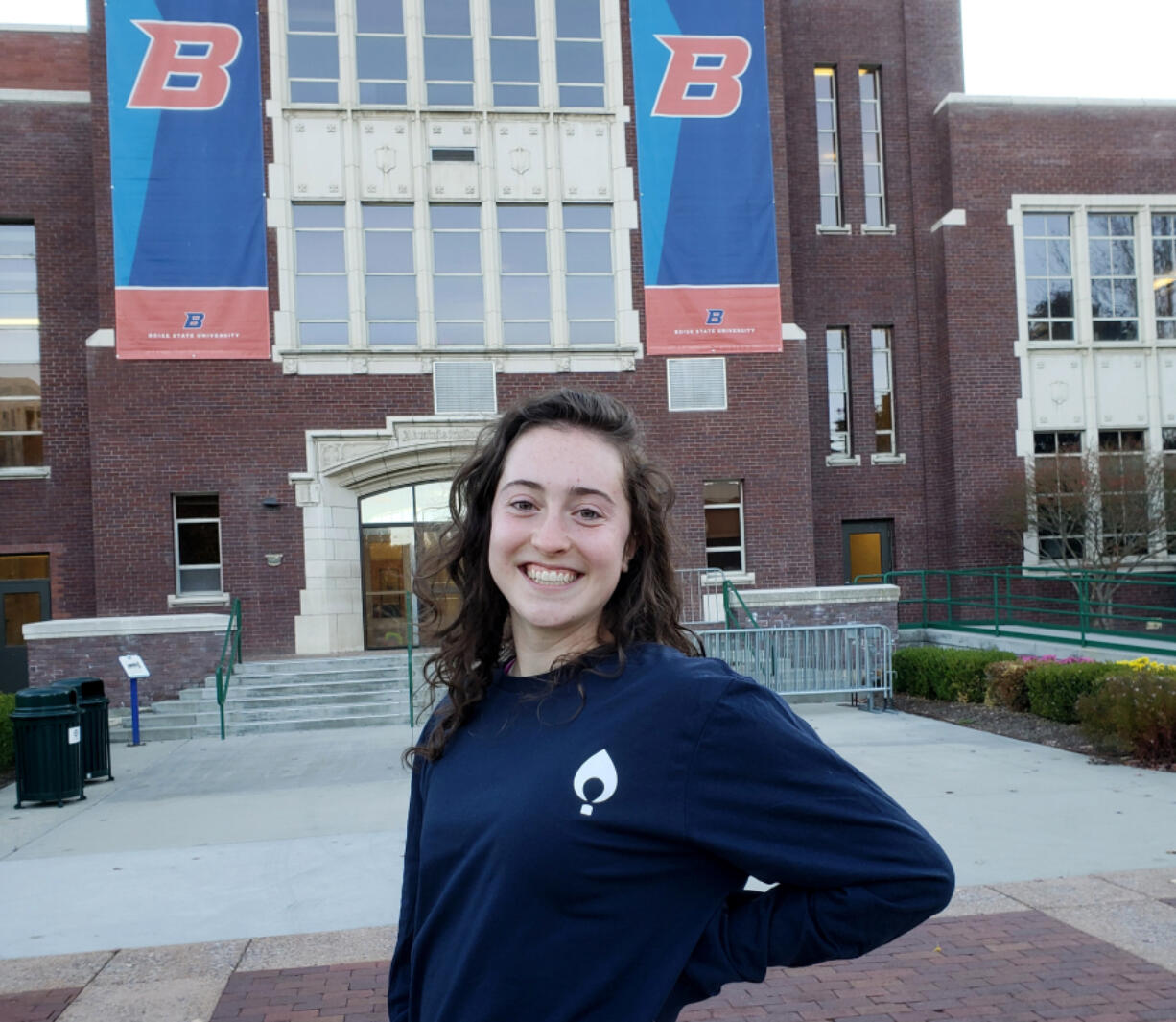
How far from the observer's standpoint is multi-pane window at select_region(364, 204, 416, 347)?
18.1 meters

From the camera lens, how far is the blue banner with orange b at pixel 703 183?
729 inches

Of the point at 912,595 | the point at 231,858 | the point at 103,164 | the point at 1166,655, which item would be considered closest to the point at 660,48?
the point at 103,164

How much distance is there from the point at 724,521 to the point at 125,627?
995 centimetres

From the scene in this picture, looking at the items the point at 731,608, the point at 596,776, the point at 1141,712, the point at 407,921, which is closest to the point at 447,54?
the point at 731,608

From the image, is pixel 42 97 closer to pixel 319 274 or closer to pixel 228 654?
pixel 319 274

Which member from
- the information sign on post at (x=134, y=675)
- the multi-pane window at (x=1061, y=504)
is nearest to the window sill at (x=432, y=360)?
the information sign on post at (x=134, y=675)

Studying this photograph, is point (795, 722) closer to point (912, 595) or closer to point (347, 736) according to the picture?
point (347, 736)

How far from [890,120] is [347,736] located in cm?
1613

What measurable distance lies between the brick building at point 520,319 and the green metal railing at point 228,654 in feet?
3.54

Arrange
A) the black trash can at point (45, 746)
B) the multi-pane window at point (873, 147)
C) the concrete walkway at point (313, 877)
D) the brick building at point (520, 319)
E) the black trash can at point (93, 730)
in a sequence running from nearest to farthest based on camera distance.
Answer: the concrete walkway at point (313, 877) → the black trash can at point (45, 746) → the black trash can at point (93, 730) → the brick building at point (520, 319) → the multi-pane window at point (873, 147)

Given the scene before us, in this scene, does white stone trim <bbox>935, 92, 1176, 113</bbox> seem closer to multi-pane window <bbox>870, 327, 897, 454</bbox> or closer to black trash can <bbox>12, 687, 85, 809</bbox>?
multi-pane window <bbox>870, 327, 897, 454</bbox>

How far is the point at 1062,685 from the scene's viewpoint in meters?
10.8

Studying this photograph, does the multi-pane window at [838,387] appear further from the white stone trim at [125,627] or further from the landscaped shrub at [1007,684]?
the white stone trim at [125,627]

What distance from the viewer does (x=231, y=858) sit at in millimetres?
6934
